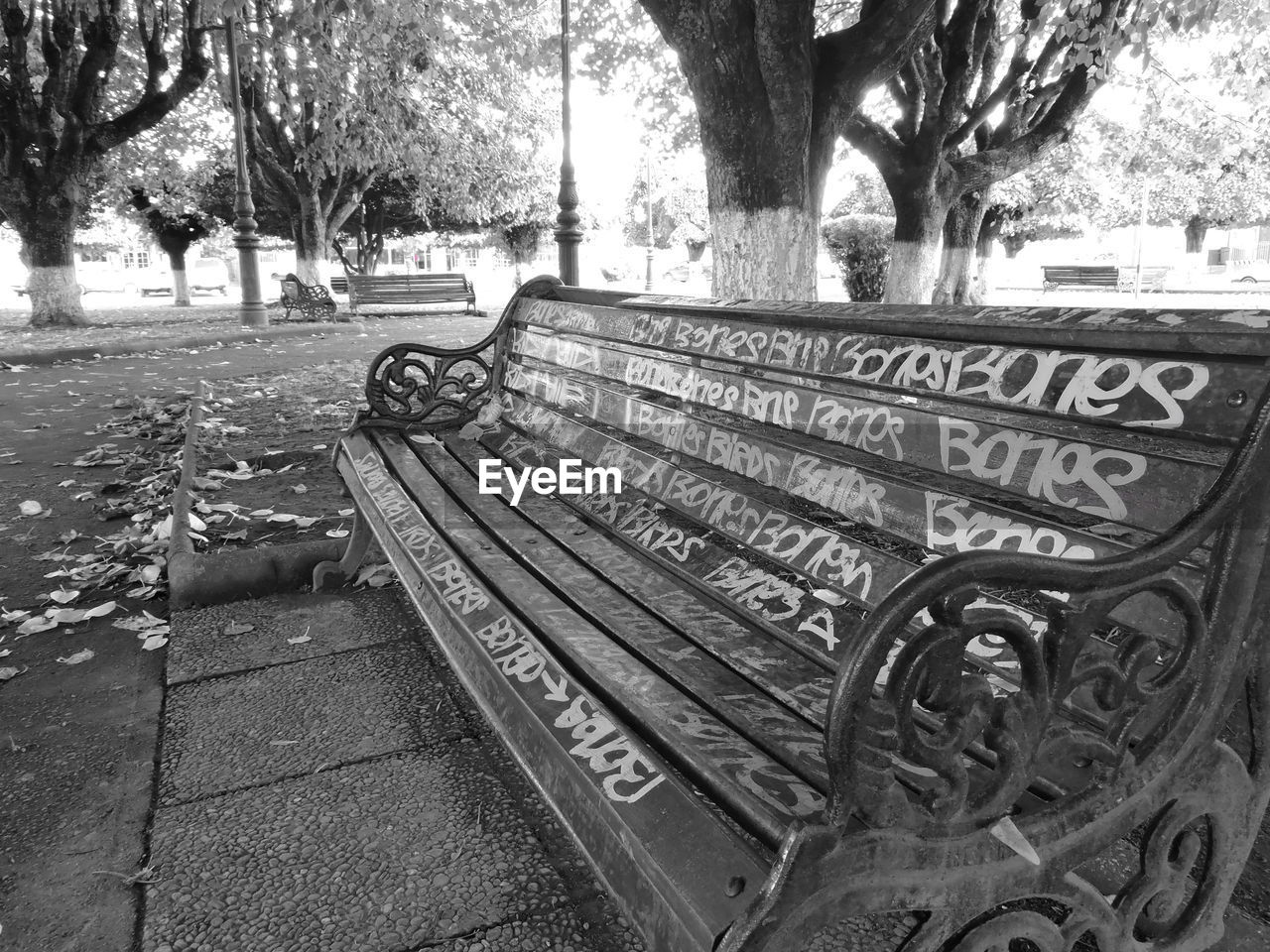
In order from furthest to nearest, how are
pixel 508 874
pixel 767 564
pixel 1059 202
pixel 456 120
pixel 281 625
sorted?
pixel 1059 202 → pixel 456 120 → pixel 281 625 → pixel 767 564 → pixel 508 874

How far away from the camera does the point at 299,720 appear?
93.7 inches

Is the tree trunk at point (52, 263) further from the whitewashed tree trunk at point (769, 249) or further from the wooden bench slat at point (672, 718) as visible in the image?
the wooden bench slat at point (672, 718)

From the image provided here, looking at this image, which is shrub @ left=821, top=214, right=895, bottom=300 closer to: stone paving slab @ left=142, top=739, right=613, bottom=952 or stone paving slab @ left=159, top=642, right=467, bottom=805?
stone paving slab @ left=159, top=642, right=467, bottom=805

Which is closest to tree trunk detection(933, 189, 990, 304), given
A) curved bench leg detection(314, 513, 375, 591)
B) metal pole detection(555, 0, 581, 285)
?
metal pole detection(555, 0, 581, 285)

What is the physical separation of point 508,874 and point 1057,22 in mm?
10523

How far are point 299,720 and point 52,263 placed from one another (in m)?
16.0

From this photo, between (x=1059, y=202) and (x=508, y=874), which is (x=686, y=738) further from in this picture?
(x=1059, y=202)

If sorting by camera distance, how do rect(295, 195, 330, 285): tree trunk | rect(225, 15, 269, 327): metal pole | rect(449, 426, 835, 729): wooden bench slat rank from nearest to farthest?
rect(449, 426, 835, 729): wooden bench slat
rect(225, 15, 269, 327): metal pole
rect(295, 195, 330, 285): tree trunk

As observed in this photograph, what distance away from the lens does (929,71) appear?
1096 centimetres

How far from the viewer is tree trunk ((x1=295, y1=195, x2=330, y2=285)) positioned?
827 inches

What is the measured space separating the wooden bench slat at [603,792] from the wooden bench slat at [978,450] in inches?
29.4

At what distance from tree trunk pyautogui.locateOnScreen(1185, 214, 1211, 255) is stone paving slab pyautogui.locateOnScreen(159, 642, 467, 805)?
172 feet

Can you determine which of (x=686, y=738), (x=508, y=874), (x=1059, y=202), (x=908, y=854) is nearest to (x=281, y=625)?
(x=508, y=874)

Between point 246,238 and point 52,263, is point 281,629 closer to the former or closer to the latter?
point 246,238
